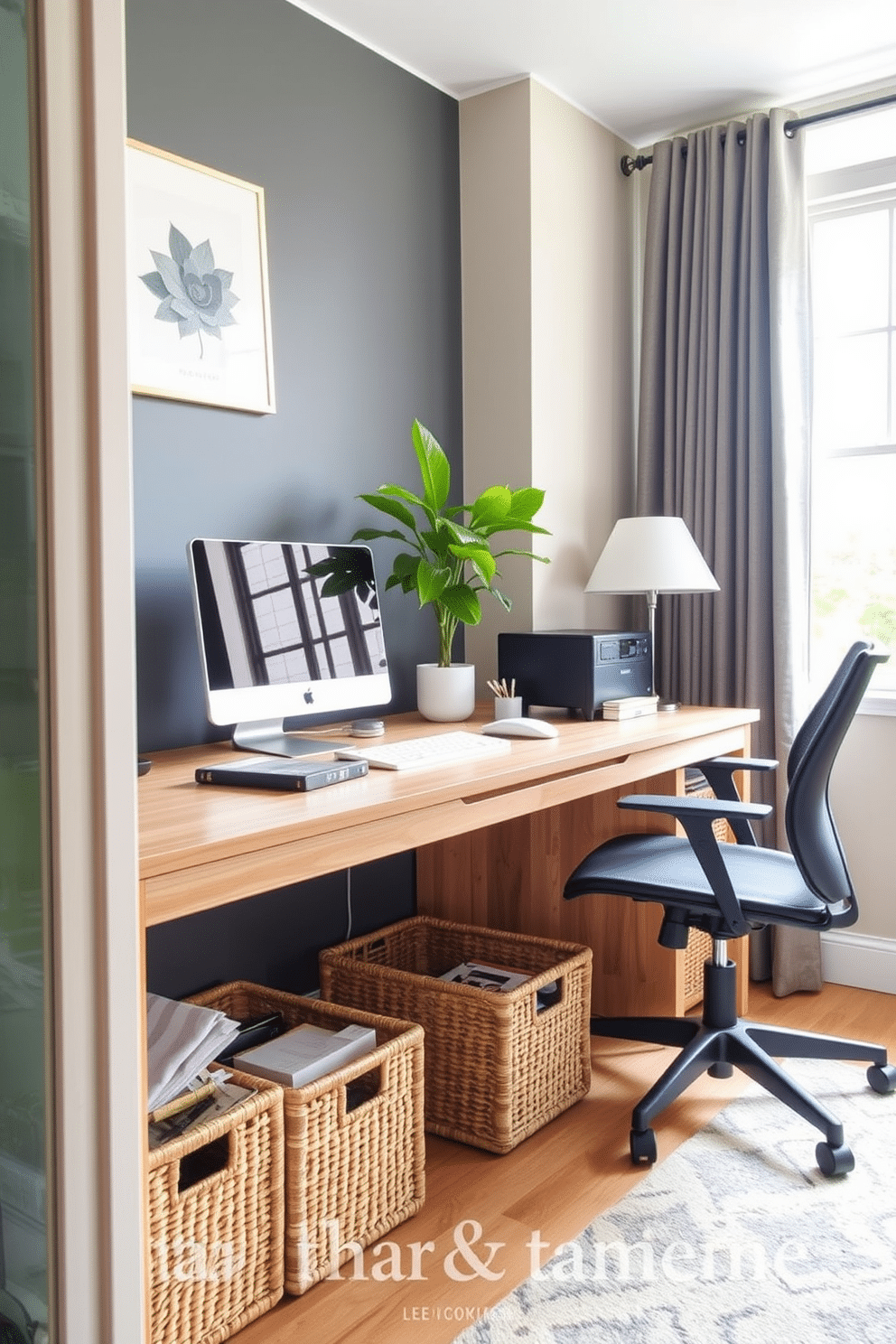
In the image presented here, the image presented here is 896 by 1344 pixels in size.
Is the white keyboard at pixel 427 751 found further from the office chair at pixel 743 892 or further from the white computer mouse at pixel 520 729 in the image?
the office chair at pixel 743 892

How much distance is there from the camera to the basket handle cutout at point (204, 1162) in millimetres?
1601

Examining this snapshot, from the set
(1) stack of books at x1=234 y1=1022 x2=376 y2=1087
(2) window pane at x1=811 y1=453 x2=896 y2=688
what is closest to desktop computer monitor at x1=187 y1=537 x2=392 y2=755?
(1) stack of books at x1=234 y1=1022 x2=376 y2=1087

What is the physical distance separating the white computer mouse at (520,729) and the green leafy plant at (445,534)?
0.92 ft

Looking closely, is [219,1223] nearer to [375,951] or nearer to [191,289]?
[375,951]

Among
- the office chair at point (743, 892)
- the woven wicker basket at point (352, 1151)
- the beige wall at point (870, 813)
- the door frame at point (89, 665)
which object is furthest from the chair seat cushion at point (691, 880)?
the door frame at point (89, 665)

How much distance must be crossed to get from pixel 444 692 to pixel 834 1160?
1236 millimetres

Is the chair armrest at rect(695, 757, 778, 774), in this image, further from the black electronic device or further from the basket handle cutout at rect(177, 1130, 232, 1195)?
the basket handle cutout at rect(177, 1130, 232, 1195)

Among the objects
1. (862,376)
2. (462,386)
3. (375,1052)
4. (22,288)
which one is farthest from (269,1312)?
(862,376)

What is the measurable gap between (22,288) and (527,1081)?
5.50 feet

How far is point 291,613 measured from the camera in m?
2.12

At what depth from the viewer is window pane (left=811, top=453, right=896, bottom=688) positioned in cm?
307

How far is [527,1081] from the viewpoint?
84.1 inches

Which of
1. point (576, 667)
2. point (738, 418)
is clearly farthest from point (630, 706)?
point (738, 418)

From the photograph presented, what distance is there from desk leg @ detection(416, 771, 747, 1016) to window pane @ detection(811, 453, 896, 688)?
0.93m
